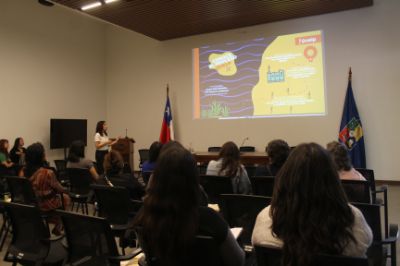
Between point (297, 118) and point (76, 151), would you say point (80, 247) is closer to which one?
point (76, 151)

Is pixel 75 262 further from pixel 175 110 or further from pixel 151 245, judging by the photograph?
pixel 175 110

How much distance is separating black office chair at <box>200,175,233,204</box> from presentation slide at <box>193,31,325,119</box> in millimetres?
4628

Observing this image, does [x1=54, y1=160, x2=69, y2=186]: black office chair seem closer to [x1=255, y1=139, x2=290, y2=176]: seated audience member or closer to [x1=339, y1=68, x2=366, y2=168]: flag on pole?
[x1=255, y1=139, x2=290, y2=176]: seated audience member

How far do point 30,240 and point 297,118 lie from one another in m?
6.24

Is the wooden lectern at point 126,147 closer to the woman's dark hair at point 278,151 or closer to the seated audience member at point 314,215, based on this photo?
the woman's dark hair at point 278,151

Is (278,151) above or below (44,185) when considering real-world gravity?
above

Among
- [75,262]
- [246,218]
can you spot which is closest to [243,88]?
[246,218]

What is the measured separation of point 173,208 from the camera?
4.96ft

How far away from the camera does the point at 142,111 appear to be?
991 centimetres

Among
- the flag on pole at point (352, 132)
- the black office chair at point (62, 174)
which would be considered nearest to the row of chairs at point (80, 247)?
the black office chair at point (62, 174)

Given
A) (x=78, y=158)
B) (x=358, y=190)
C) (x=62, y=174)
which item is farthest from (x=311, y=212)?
(x=62, y=174)

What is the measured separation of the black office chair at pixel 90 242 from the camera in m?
2.00

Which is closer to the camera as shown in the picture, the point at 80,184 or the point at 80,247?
the point at 80,247

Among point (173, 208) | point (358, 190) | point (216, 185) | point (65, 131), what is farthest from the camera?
point (65, 131)
